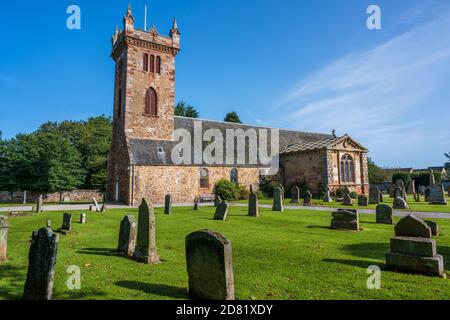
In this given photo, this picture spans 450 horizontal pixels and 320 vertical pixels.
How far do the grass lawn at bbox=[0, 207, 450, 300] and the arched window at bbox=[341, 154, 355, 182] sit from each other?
20979mm

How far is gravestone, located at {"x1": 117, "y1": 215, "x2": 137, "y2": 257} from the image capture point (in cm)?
812

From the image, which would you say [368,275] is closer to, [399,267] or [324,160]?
[399,267]

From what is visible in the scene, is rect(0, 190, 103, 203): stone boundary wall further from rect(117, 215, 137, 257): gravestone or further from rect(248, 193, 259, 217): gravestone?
rect(117, 215, 137, 257): gravestone

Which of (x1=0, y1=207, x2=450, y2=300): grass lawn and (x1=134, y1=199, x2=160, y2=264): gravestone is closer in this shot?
(x1=0, y1=207, x2=450, y2=300): grass lawn

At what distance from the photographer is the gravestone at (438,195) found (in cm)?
2203

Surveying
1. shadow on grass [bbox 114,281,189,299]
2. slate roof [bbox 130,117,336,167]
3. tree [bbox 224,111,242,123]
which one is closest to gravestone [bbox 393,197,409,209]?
slate roof [bbox 130,117,336,167]

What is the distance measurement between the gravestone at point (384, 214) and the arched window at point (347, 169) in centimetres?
1945

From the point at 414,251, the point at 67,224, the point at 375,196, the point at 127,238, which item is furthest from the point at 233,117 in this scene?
the point at 414,251

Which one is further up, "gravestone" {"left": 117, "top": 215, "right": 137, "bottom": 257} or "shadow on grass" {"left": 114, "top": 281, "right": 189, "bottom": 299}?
"gravestone" {"left": 117, "top": 215, "right": 137, "bottom": 257}

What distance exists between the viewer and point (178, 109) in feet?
190

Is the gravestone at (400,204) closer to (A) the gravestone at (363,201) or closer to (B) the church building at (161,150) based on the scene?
(A) the gravestone at (363,201)

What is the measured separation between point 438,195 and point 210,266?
950 inches
